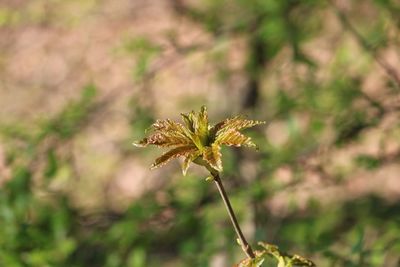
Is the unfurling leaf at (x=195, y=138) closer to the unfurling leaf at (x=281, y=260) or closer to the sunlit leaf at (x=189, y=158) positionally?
the sunlit leaf at (x=189, y=158)

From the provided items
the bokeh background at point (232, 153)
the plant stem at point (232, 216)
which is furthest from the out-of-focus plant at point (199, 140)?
the bokeh background at point (232, 153)

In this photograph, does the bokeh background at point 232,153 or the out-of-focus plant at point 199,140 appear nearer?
the out-of-focus plant at point 199,140

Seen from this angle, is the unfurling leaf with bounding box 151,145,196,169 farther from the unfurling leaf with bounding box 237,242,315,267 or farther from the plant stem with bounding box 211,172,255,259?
the unfurling leaf with bounding box 237,242,315,267

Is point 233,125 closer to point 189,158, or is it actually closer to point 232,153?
point 189,158

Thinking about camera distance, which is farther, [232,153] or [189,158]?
[232,153]

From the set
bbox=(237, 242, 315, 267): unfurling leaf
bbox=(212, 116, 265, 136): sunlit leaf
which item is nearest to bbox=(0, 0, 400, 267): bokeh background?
bbox=(237, 242, 315, 267): unfurling leaf

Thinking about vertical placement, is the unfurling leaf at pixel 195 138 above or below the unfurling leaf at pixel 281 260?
above

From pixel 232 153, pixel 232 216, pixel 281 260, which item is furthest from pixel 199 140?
pixel 232 153

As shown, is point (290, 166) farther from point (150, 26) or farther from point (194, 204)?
point (150, 26)

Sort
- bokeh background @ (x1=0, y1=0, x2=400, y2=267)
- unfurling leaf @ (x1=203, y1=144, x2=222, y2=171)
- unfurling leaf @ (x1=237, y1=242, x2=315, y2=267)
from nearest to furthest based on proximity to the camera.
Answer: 1. unfurling leaf @ (x1=203, y1=144, x2=222, y2=171)
2. unfurling leaf @ (x1=237, y1=242, x2=315, y2=267)
3. bokeh background @ (x1=0, y1=0, x2=400, y2=267)

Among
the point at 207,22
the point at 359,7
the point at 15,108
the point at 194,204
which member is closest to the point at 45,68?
the point at 15,108

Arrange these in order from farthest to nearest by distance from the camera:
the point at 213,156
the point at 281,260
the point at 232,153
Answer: the point at 232,153
the point at 281,260
the point at 213,156
